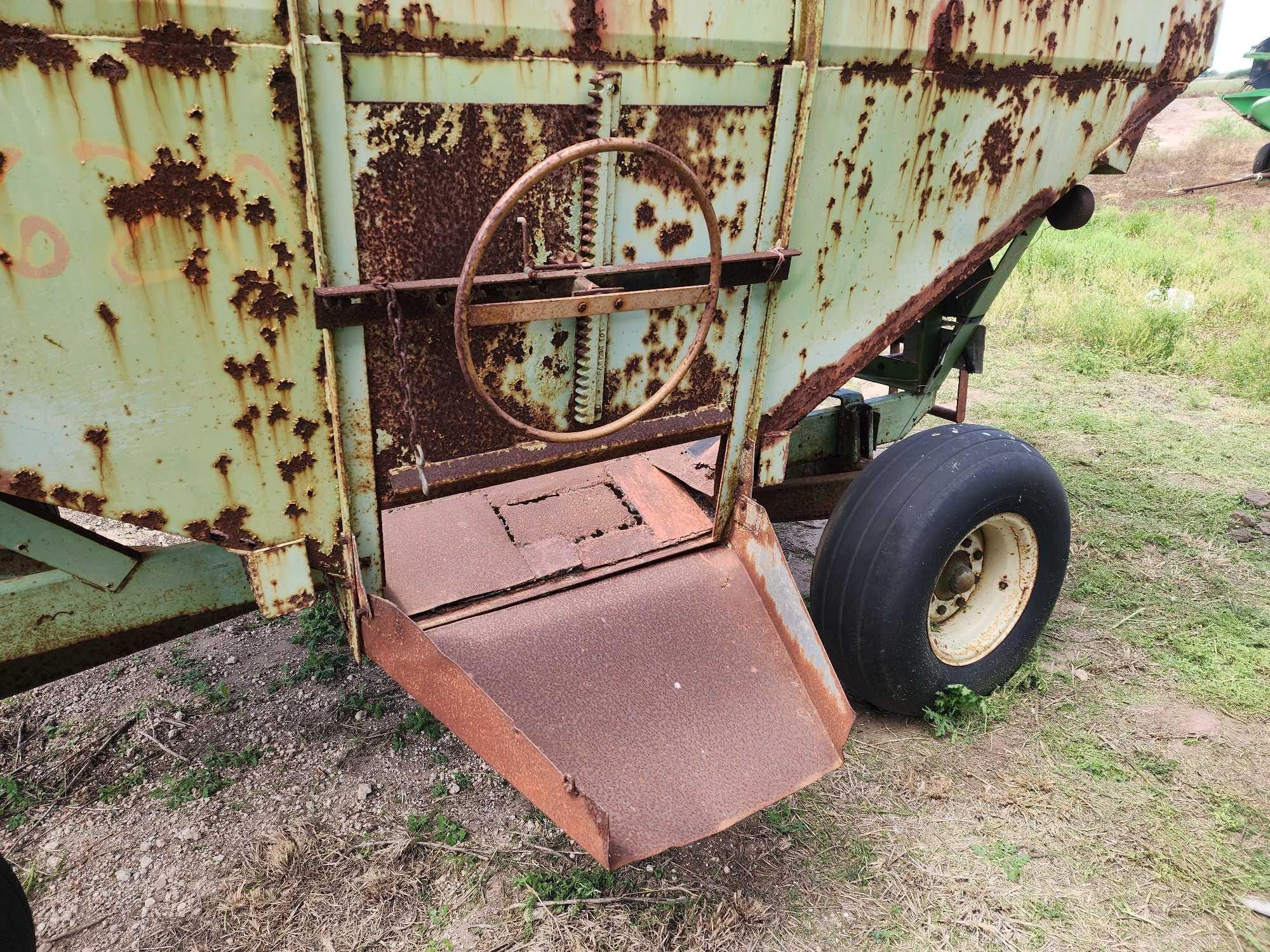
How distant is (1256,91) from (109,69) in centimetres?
1427

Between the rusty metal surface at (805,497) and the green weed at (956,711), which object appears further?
the rusty metal surface at (805,497)

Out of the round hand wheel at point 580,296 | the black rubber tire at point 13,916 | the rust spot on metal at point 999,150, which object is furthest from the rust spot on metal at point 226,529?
the rust spot on metal at point 999,150

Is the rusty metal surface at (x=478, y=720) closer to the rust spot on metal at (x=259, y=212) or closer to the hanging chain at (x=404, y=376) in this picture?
the hanging chain at (x=404, y=376)

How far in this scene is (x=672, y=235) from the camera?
2.02m

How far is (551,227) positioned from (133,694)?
2125 mm

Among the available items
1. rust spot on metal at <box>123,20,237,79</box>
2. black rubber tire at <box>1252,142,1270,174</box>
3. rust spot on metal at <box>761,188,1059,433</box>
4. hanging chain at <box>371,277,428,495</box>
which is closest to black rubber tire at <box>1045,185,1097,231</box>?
rust spot on metal at <box>761,188,1059,433</box>

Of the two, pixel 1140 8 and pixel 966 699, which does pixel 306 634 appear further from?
pixel 1140 8

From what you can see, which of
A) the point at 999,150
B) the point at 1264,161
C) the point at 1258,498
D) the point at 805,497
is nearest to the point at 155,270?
the point at 999,150

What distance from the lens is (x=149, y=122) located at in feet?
4.54

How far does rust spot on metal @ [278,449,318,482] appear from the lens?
68.2 inches

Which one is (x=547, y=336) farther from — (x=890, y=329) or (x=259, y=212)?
(x=890, y=329)

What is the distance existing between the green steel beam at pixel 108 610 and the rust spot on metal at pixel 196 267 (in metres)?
0.62

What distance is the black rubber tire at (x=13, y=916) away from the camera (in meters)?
1.61

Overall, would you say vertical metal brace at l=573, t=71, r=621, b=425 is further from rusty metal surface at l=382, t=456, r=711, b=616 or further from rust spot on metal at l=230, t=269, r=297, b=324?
rust spot on metal at l=230, t=269, r=297, b=324
